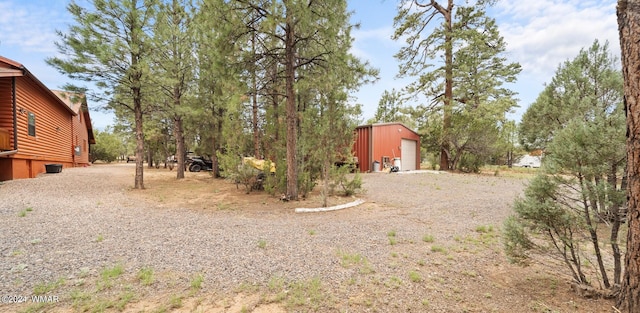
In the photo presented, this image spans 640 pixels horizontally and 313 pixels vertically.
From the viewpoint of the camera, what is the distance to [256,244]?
396cm

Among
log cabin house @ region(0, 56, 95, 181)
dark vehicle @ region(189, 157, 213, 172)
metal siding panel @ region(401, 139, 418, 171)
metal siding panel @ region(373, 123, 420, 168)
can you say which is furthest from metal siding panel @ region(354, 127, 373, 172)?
log cabin house @ region(0, 56, 95, 181)

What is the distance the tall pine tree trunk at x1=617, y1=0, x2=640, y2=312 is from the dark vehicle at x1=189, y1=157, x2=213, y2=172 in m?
19.2

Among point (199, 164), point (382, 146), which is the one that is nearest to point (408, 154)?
point (382, 146)

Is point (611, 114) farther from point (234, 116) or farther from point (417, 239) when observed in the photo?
point (234, 116)

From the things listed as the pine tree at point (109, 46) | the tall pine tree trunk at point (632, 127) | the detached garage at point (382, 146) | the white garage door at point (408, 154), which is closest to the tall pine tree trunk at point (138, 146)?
the pine tree at point (109, 46)

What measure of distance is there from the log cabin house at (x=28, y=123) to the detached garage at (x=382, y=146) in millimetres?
13326

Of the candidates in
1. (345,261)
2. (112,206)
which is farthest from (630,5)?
(112,206)

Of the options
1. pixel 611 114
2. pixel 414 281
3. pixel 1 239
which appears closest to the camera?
pixel 611 114

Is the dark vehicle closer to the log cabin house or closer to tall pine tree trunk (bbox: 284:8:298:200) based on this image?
the log cabin house

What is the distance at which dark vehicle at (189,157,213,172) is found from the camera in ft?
60.4

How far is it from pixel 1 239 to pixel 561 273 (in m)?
7.68

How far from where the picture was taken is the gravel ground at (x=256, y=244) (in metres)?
2.79

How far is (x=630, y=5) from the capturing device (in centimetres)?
191

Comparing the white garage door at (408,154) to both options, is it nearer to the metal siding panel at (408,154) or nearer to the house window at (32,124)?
the metal siding panel at (408,154)
